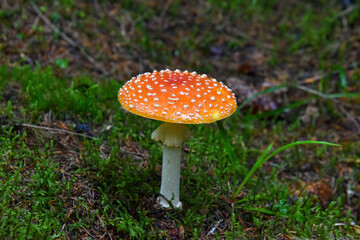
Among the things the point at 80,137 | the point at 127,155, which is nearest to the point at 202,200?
the point at 127,155

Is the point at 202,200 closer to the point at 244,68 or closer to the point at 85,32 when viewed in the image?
the point at 244,68

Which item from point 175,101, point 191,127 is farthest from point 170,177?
point 191,127

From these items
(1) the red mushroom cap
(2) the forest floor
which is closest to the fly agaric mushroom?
(1) the red mushroom cap

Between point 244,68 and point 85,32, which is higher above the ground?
point 85,32

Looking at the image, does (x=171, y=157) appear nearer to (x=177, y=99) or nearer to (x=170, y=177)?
(x=170, y=177)

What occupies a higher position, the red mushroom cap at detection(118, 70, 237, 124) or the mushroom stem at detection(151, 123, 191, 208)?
the red mushroom cap at detection(118, 70, 237, 124)

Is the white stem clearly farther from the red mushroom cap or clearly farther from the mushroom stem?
the red mushroom cap

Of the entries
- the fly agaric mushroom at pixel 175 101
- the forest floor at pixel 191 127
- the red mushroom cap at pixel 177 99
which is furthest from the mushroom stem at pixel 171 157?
the red mushroom cap at pixel 177 99
